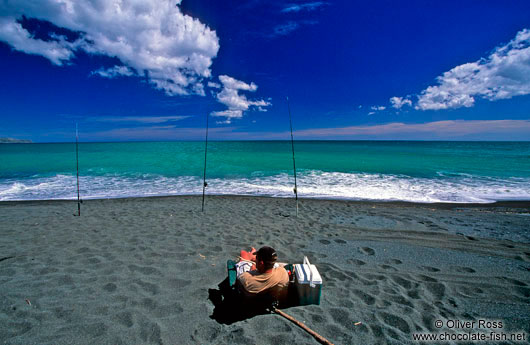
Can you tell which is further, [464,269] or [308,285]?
[464,269]

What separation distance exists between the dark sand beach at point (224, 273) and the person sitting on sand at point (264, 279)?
1.09ft

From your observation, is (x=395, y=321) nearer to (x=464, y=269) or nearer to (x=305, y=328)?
(x=305, y=328)

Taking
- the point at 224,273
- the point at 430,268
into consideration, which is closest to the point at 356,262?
the point at 430,268

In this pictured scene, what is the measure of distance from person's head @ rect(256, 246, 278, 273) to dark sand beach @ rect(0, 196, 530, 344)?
24.0 inches

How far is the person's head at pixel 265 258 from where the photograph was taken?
9.77 feet

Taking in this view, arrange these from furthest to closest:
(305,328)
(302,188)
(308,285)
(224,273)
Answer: (302,188), (224,273), (308,285), (305,328)

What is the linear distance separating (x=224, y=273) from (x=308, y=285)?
1.63 m

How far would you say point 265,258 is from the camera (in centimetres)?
299

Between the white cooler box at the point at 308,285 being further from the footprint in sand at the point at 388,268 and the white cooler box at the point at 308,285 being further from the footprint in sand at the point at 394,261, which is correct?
the footprint in sand at the point at 394,261

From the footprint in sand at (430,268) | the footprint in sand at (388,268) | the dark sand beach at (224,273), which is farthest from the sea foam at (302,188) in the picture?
the footprint in sand at (388,268)

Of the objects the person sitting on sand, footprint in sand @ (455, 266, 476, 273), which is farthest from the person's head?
footprint in sand @ (455, 266, 476, 273)

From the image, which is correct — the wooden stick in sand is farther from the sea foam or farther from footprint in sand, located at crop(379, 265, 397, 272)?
the sea foam

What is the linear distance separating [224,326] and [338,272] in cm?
226

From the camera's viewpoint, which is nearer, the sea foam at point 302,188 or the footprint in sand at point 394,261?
the footprint in sand at point 394,261
